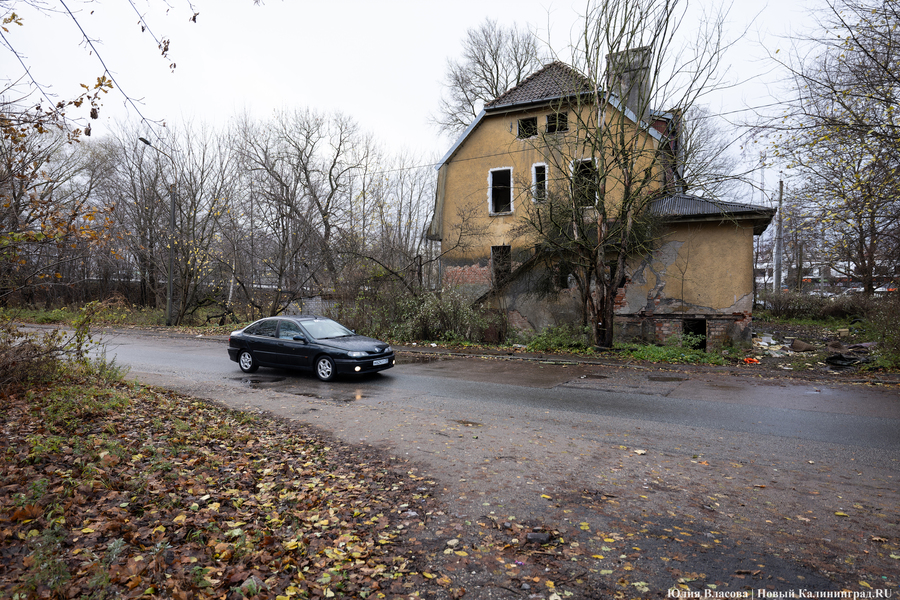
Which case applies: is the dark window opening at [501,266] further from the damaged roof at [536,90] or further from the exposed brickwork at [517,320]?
the damaged roof at [536,90]

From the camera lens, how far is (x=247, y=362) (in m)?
12.8

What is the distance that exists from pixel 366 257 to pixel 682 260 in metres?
11.9

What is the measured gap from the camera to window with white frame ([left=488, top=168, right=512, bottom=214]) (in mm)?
21328

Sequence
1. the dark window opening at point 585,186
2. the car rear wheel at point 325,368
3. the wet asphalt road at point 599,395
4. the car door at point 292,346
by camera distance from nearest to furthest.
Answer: the wet asphalt road at point 599,395, the car rear wheel at point 325,368, the car door at point 292,346, the dark window opening at point 585,186

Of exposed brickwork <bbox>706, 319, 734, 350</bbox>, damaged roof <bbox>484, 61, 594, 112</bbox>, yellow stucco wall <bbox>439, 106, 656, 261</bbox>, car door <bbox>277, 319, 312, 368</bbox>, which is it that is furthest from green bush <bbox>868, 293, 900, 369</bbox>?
car door <bbox>277, 319, 312, 368</bbox>

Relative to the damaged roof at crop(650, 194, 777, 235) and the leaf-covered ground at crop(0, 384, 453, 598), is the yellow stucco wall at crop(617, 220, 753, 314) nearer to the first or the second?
the damaged roof at crop(650, 194, 777, 235)

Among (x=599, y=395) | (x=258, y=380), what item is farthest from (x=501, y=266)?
(x=258, y=380)

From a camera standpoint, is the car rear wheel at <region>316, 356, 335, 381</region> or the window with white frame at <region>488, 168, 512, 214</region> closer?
the car rear wheel at <region>316, 356, 335, 381</region>

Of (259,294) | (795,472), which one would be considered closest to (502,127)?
(259,294)

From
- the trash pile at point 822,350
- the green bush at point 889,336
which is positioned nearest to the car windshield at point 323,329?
the trash pile at point 822,350

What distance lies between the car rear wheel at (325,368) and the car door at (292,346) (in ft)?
1.00

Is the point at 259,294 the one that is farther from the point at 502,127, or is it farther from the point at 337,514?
the point at 337,514

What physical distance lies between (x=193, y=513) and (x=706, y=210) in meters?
17.6

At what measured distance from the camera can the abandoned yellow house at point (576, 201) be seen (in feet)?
51.5
